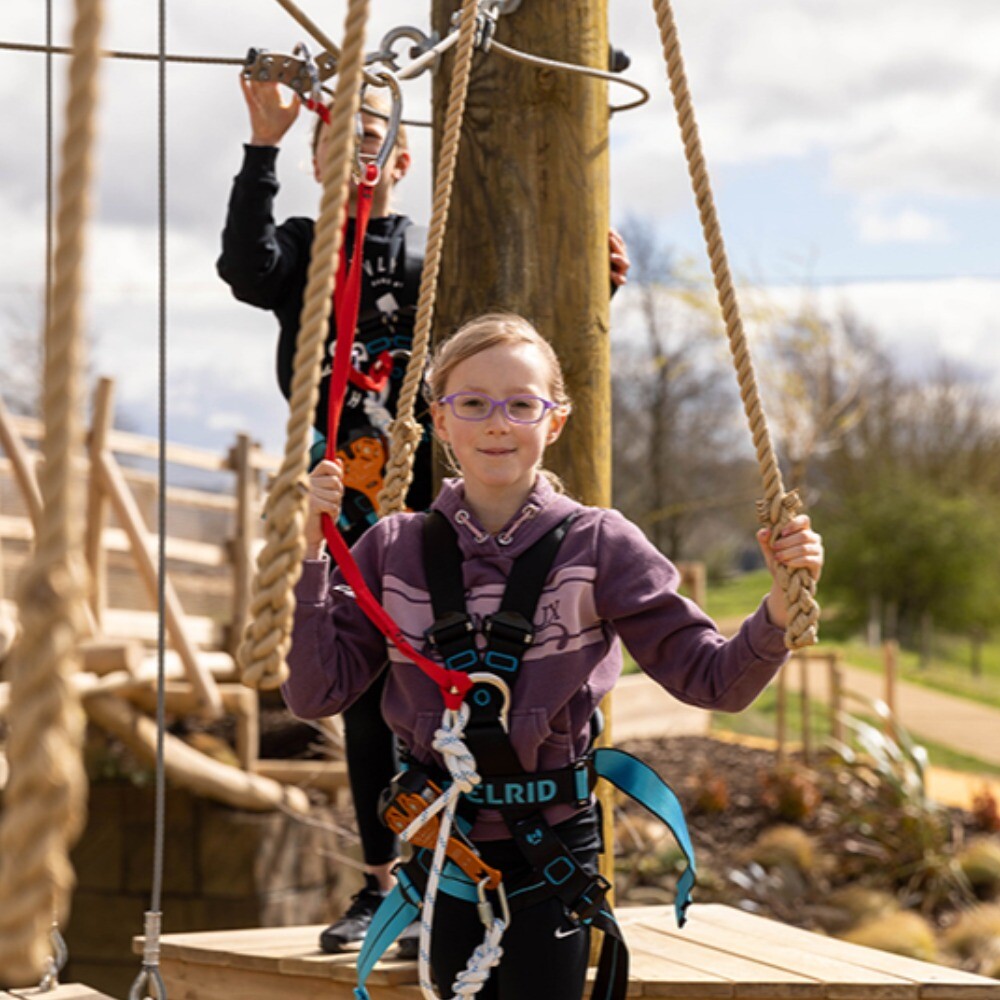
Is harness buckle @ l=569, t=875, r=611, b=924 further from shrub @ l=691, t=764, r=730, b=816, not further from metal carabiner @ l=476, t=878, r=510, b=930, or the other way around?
shrub @ l=691, t=764, r=730, b=816

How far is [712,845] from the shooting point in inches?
353

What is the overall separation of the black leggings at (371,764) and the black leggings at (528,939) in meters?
0.67

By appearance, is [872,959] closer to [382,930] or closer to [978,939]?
[382,930]

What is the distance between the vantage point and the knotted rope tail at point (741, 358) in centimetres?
195

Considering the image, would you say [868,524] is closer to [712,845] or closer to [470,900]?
[712,845]

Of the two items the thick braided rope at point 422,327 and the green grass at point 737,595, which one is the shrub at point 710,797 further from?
the green grass at point 737,595

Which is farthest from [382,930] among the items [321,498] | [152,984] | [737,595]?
[737,595]

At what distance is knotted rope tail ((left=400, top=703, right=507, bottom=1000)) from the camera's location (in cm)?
199

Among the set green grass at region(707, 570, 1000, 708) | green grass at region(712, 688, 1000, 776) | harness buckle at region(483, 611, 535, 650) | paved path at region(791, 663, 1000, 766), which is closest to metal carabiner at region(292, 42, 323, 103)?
harness buckle at region(483, 611, 535, 650)

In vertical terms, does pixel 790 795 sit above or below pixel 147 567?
below

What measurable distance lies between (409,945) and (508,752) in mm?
799

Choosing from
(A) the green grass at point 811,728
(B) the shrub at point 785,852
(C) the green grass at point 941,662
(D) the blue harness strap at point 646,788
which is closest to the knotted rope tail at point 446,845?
(D) the blue harness strap at point 646,788

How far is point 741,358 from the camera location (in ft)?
6.78

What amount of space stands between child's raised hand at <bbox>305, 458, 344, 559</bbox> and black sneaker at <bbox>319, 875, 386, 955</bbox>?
3.63 ft
